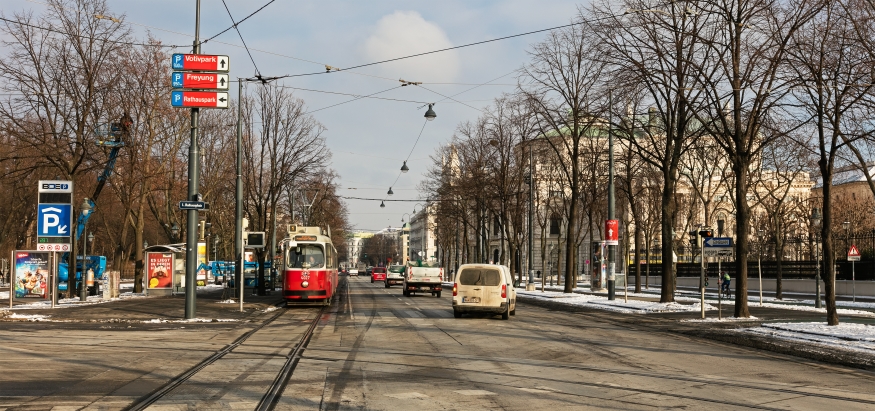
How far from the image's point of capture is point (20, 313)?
25016mm

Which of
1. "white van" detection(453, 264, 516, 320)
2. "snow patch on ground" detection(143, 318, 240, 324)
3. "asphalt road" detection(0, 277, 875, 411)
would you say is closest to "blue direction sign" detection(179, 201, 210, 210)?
"snow patch on ground" detection(143, 318, 240, 324)

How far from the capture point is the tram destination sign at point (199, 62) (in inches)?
899

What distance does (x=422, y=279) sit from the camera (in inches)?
1768

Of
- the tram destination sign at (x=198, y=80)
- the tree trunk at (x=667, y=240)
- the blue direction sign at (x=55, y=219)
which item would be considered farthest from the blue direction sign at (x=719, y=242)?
the blue direction sign at (x=55, y=219)

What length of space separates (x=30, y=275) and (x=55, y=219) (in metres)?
4.76

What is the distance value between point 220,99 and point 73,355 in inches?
417

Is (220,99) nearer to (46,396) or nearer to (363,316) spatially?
(363,316)

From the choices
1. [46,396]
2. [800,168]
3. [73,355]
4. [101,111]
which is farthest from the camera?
[800,168]

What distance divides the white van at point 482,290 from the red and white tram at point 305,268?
7.27 metres

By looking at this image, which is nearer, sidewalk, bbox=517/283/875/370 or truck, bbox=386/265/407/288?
sidewalk, bbox=517/283/875/370

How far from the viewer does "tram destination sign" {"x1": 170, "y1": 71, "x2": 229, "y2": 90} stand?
75.2ft

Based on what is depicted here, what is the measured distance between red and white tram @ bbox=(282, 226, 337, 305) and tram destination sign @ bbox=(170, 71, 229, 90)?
8.85m

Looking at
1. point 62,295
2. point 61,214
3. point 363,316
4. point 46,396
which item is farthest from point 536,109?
point 46,396

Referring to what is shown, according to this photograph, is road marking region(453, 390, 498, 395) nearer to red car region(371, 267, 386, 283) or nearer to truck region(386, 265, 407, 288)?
truck region(386, 265, 407, 288)
